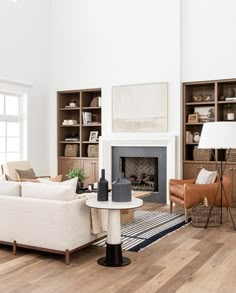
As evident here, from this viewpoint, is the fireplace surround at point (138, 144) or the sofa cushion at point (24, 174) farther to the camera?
the fireplace surround at point (138, 144)

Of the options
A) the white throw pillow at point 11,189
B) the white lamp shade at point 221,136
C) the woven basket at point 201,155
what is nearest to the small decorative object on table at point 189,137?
the woven basket at point 201,155

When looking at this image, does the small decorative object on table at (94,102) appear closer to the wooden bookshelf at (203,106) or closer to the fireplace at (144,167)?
the fireplace at (144,167)

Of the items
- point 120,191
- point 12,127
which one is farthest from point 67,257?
point 12,127

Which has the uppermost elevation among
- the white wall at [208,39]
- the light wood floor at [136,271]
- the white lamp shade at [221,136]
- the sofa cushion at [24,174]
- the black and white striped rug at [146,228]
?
the white wall at [208,39]

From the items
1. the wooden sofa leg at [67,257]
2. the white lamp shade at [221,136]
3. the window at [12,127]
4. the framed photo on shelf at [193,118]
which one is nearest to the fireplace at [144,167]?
the framed photo on shelf at [193,118]

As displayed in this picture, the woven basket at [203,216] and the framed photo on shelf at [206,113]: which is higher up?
the framed photo on shelf at [206,113]

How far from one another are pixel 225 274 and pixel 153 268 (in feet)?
2.20

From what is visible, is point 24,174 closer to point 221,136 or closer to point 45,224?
point 45,224

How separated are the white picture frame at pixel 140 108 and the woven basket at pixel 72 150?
116 cm

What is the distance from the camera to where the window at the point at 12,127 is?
810cm

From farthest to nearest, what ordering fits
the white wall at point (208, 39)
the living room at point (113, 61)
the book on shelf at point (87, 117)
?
the book on shelf at point (87, 117), the living room at point (113, 61), the white wall at point (208, 39)

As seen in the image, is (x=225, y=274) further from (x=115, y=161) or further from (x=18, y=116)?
(x=18, y=116)

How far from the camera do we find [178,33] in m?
7.48

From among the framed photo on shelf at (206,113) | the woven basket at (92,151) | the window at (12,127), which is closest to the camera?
the framed photo on shelf at (206,113)
